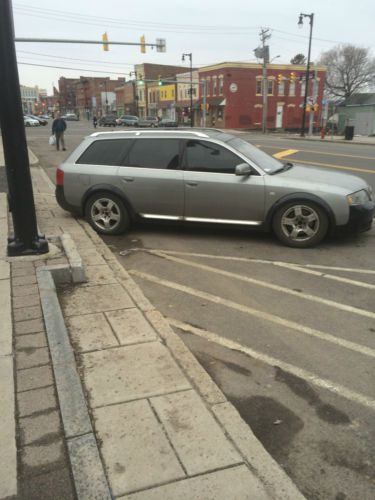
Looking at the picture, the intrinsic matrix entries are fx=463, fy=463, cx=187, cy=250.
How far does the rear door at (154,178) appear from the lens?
6.88 m

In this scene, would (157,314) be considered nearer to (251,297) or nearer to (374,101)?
(251,297)

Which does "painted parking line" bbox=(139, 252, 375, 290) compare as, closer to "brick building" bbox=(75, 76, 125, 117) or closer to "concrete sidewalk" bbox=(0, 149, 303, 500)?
"concrete sidewalk" bbox=(0, 149, 303, 500)

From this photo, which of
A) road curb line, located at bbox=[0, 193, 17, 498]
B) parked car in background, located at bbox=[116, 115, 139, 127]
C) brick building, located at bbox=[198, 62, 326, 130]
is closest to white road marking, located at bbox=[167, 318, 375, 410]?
road curb line, located at bbox=[0, 193, 17, 498]

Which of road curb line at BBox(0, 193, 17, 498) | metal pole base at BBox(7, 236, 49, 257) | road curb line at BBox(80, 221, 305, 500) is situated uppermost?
metal pole base at BBox(7, 236, 49, 257)

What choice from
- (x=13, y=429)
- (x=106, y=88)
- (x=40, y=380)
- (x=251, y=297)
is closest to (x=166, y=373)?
(x=40, y=380)

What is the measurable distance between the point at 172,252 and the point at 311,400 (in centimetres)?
366

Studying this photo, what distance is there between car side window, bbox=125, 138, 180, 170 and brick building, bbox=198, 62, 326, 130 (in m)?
51.3

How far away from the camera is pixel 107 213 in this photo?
7332 millimetres

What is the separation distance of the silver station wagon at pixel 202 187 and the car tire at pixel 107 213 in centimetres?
2

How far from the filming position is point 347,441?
2.72 meters

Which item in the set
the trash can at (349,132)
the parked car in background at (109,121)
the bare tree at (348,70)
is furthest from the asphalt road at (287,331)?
the bare tree at (348,70)

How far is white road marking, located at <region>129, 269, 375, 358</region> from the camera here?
3797mm

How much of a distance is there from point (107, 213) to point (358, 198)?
3751 mm

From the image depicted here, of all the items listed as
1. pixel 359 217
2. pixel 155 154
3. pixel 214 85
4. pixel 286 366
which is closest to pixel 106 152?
pixel 155 154
